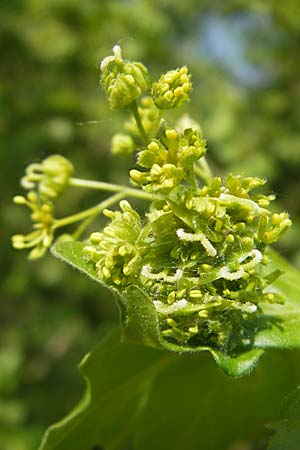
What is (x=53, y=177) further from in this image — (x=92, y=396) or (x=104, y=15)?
(x=104, y=15)

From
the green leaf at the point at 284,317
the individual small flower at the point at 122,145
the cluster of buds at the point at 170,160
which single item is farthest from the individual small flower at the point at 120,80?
the green leaf at the point at 284,317

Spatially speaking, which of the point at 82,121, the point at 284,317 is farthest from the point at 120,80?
the point at 82,121

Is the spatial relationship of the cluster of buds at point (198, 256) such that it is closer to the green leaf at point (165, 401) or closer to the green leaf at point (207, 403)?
the green leaf at point (165, 401)

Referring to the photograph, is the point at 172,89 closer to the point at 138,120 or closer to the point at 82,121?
the point at 138,120

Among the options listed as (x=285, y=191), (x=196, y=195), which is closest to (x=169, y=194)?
(x=196, y=195)

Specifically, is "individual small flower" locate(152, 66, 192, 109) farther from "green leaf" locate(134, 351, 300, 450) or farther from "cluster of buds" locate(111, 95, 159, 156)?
"green leaf" locate(134, 351, 300, 450)

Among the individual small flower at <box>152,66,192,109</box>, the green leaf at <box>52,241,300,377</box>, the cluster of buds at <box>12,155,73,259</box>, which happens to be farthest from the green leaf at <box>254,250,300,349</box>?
the cluster of buds at <box>12,155,73,259</box>
